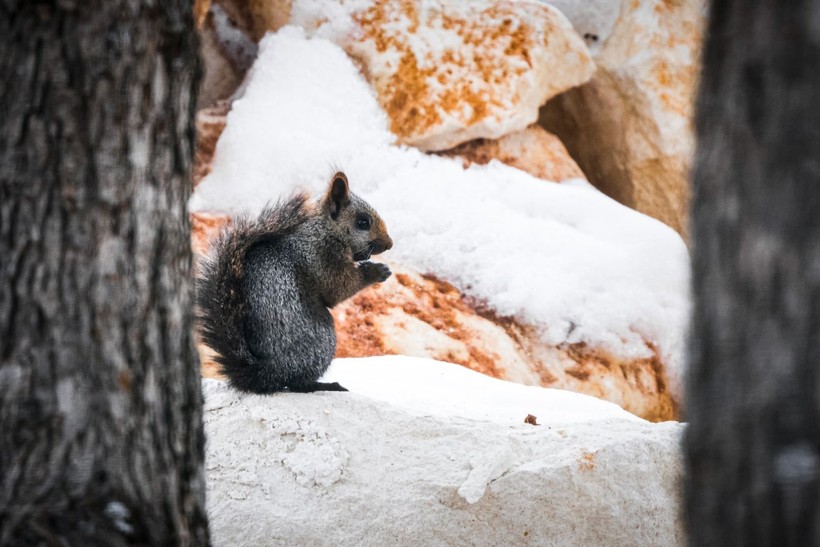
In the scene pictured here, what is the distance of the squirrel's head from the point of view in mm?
3787

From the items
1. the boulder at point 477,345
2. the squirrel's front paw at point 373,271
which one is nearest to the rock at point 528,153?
the boulder at point 477,345

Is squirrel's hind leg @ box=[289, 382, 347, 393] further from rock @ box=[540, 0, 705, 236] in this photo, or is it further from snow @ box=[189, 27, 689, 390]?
rock @ box=[540, 0, 705, 236]

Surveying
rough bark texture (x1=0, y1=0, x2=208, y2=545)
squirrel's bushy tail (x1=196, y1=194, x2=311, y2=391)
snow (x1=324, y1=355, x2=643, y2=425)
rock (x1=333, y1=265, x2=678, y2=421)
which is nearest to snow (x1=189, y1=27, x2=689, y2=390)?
rock (x1=333, y1=265, x2=678, y2=421)

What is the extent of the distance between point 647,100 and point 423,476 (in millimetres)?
4974

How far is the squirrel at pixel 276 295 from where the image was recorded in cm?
345

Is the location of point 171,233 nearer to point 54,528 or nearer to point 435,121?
point 54,528

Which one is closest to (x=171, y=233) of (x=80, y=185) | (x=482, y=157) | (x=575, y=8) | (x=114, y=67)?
(x=80, y=185)

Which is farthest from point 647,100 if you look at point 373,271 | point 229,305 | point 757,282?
point 757,282

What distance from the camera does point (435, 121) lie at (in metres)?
6.36

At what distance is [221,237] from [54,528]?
216 cm

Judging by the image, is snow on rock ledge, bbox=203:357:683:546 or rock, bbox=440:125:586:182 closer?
snow on rock ledge, bbox=203:357:683:546

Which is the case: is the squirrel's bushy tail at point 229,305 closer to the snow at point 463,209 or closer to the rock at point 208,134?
the snow at point 463,209

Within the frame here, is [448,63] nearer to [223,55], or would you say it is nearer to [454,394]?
[223,55]

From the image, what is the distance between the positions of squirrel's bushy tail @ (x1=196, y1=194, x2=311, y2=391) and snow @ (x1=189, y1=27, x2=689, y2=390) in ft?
6.52
